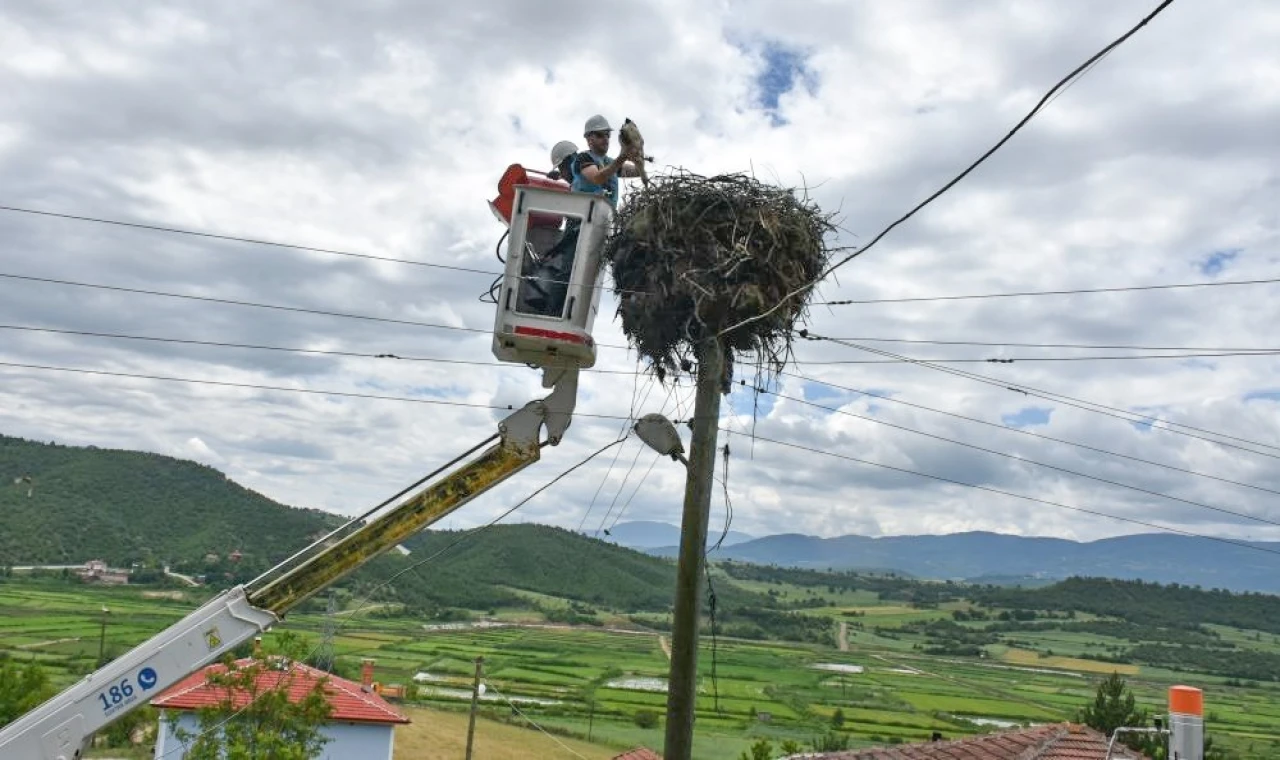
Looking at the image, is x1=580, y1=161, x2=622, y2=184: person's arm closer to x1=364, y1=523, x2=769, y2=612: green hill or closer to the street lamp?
the street lamp

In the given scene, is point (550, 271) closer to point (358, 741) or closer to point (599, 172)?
point (599, 172)

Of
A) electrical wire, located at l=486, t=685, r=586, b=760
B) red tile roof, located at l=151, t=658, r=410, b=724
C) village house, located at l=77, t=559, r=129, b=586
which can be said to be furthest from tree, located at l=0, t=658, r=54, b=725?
village house, located at l=77, t=559, r=129, b=586

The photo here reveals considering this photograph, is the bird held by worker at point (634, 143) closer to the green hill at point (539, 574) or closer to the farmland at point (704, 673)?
the farmland at point (704, 673)

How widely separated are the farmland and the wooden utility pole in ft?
133

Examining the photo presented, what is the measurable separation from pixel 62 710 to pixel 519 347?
496 centimetres

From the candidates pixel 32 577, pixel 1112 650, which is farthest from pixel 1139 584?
pixel 32 577

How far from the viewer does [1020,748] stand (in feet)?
46.2

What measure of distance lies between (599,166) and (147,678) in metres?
6.09

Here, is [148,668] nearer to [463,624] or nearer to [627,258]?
[627,258]

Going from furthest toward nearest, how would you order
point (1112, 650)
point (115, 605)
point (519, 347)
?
point (1112, 650), point (115, 605), point (519, 347)

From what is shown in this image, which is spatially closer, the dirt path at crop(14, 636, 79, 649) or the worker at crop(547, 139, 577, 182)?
the worker at crop(547, 139, 577, 182)

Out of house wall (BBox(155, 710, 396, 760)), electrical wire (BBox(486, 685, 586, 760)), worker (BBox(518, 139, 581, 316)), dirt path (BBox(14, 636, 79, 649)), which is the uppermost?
worker (BBox(518, 139, 581, 316))

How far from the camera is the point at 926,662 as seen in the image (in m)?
109

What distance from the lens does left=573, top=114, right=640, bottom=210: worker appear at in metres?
9.48
